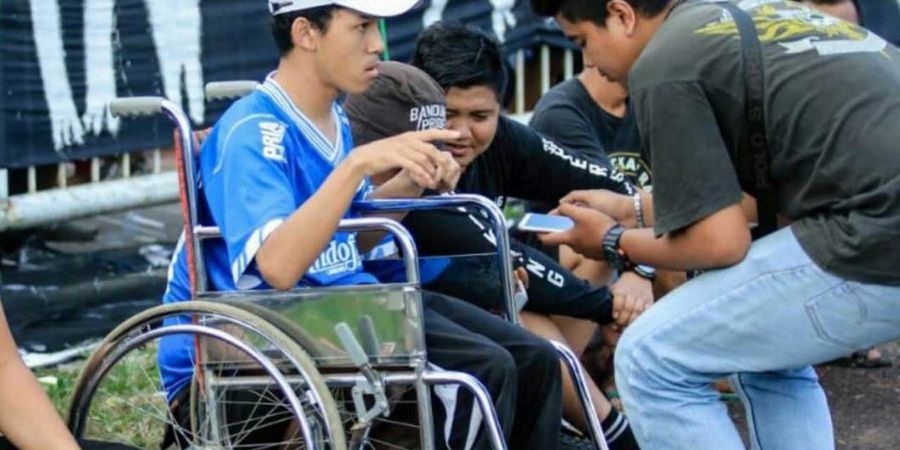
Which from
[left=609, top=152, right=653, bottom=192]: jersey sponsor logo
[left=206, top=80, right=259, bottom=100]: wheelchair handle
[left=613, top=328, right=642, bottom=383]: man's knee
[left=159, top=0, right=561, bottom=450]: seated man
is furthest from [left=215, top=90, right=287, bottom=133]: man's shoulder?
[left=609, top=152, right=653, bottom=192]: jersey sponsor logo

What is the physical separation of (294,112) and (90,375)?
771 millimetres

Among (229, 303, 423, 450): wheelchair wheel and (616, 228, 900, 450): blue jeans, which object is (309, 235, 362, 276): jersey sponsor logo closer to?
(229, 303, 423, 450): wheelchair wheel

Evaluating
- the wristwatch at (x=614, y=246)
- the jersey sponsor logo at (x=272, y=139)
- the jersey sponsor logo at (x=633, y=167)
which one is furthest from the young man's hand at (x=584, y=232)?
the jersey sponsor logo at (x=633, y=167)

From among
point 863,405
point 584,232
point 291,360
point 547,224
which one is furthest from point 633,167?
point 291,360

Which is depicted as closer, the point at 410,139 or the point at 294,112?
the point at 410,139

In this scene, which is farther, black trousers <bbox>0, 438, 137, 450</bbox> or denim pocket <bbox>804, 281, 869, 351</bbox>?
denim pocket <bbox>804, 281, 869, 351</bbox>

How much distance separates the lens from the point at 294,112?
161 inches

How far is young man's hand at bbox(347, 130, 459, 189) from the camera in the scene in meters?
3.75

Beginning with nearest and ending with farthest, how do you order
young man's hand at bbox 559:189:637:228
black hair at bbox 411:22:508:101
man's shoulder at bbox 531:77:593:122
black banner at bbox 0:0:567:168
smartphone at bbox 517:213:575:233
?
smartphone at bbox 517:213:575:233 → young man's hand at bbox 559:189:637:228 → black hair at bbox 411:22:508:101 → man's shoulder at bbox 531:77:593:122 → black banner at bbox 0:0:567:168

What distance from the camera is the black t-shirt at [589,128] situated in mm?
5551

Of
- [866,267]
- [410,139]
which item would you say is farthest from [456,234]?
[866,267]

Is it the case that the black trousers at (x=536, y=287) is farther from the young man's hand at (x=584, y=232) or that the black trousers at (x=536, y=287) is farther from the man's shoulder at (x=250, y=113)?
the man's shoulder at (x=250, y=113)

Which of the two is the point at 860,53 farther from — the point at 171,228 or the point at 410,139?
the point at 171,228

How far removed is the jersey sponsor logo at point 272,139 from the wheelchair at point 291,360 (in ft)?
0.56
